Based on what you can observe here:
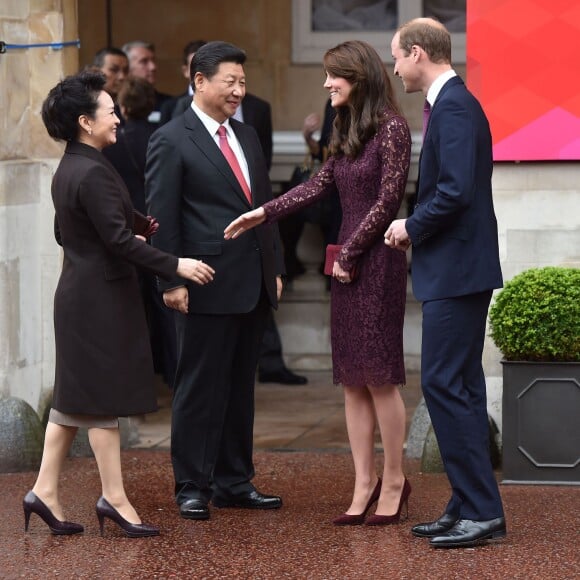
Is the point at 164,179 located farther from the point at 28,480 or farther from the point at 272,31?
the point at 272,31

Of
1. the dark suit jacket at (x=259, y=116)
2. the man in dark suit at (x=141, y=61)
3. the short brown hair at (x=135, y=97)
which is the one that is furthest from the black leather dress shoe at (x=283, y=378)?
the short brown hair at (x=135, y=97)

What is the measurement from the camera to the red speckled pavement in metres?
5.56

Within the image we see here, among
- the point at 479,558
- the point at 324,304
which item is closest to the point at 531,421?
the point at 479,558

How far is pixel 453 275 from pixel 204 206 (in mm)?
1166

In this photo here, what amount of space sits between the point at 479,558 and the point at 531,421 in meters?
1.36

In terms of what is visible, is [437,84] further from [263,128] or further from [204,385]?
[263,128]

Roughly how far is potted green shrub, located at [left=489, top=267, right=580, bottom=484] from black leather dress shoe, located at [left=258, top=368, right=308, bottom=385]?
10.7 ft

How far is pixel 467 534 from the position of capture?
5773 mm

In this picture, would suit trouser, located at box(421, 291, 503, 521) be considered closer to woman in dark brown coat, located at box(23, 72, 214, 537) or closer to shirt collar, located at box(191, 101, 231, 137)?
woman in dark brown coat, located at box(23, 72, 214, 537)

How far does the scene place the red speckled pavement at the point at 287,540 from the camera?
5559 mm

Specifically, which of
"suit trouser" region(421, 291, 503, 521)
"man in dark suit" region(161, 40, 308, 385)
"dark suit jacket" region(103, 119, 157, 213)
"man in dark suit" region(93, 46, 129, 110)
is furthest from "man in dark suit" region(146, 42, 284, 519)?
"man in dark suit" region(93, 46, 129, 110)

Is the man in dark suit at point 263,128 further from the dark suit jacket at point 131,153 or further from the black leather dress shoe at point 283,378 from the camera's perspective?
the dark suit jacket at point 131,153

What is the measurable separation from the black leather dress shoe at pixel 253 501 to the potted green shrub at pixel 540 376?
1.08 m

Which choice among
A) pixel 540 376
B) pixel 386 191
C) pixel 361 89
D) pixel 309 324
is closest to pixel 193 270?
pixel 386 191
